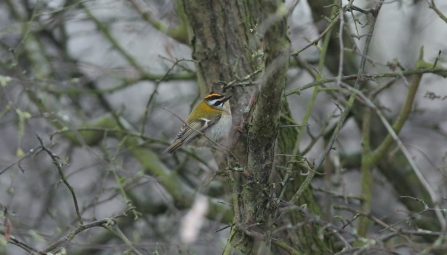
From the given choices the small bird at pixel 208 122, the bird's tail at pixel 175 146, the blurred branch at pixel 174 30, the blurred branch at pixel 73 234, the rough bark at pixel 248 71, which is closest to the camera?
the rough bark at pixel 248 71

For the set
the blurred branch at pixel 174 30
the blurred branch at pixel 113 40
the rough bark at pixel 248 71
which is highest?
the blurred branch at pixel 113 40

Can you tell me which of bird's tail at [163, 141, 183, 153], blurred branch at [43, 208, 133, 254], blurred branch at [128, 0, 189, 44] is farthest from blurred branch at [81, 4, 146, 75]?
blurred branch at [43, 208, 133, 254]

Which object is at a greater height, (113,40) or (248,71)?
(113,40)

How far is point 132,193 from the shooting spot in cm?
649

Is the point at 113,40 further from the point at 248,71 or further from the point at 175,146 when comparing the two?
the point at 248,71

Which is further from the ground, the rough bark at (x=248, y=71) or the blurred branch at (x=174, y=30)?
the blurred branch at (x=174, y=30)

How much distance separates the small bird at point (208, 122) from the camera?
14.9 ft

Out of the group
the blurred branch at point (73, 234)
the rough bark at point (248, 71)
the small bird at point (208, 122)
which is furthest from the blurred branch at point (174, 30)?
the blurred branch at point (73, 234)

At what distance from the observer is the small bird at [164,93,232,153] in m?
4.53

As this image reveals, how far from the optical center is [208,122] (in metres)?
4.99

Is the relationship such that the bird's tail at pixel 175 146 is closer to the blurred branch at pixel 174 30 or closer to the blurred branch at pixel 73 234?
the blurred branch at pixel 174 30

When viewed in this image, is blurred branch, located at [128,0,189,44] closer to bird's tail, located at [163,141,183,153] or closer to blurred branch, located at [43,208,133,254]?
bird's tail, located at [163,141,183,153]

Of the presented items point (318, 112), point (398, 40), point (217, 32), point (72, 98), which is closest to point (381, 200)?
point (318, 112)

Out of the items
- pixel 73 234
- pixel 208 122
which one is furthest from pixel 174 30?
pixel 73 234
